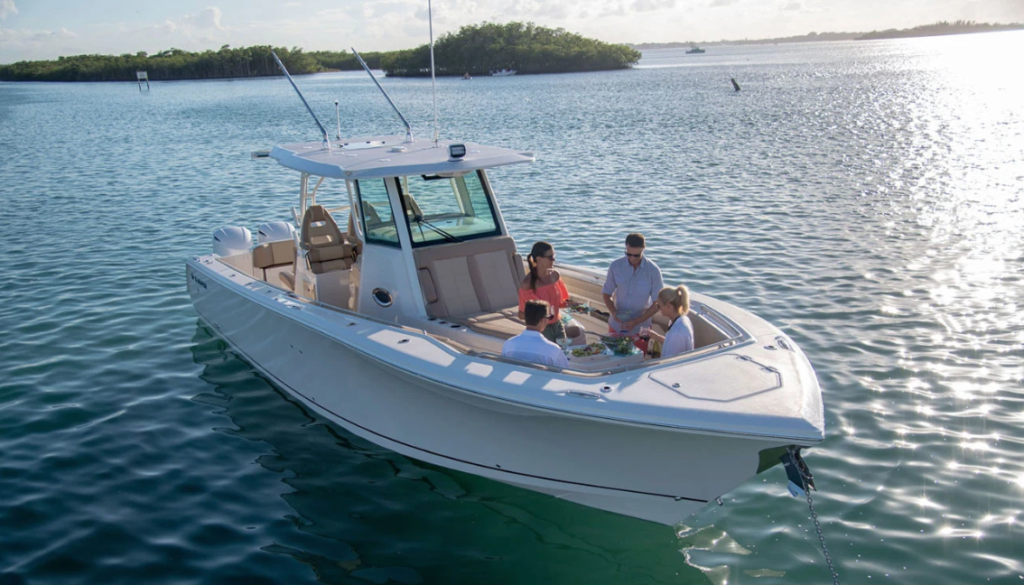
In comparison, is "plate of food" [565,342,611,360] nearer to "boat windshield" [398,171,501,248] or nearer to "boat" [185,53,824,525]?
"boat" [185,53,824,525]

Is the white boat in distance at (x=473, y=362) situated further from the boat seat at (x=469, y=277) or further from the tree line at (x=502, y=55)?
the tree line at (x=502, y=55)

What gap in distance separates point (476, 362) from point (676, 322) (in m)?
1.59

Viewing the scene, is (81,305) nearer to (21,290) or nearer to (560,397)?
(21,290)

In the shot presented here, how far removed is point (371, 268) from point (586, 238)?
7583 mm

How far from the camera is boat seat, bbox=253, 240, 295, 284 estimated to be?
9.76 m

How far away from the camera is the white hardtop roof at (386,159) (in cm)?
707

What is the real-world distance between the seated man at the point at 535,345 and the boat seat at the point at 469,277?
1.52 meters

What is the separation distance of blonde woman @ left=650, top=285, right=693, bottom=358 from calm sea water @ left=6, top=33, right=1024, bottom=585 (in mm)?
1335

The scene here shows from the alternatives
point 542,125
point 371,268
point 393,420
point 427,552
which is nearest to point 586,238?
point 371,268

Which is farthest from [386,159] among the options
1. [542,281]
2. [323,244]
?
[542,281]

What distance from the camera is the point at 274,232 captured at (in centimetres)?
1013

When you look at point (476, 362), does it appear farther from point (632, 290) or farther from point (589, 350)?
point (632, 290)

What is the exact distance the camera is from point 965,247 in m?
13.1

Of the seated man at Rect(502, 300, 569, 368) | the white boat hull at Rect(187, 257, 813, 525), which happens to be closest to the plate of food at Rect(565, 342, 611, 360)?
the seated man at Rect(502, 300, 569, 368)
